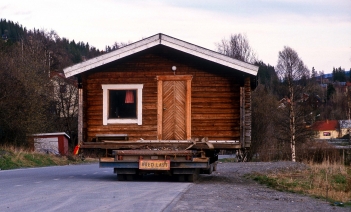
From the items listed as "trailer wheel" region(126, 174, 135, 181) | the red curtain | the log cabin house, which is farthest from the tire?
the red curtain

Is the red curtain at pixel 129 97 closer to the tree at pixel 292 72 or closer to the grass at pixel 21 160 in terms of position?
the grass at pixel 21 160

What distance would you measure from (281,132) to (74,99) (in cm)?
2748

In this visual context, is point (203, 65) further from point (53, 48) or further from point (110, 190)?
point (53, 48)

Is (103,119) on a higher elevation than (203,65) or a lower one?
lower

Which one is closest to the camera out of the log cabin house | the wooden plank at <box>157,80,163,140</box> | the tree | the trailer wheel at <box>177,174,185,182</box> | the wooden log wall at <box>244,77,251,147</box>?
the trailer wheel at <box>177,174,185,182</box>

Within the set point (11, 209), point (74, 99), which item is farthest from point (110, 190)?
point (74, 99)

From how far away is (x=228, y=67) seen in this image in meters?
21.2

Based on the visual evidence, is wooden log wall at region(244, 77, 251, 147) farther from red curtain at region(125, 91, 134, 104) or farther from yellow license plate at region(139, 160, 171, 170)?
red curtain at region(125, 91, 134, 104)

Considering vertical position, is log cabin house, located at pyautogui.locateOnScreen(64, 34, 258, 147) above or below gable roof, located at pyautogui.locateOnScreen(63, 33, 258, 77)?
below

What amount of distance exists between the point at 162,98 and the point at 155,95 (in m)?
0.27

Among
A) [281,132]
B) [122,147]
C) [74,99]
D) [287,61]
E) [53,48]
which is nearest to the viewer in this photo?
[122,147]

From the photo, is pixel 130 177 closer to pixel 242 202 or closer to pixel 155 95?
pixel 155 95

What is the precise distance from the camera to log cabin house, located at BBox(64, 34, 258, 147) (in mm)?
21344

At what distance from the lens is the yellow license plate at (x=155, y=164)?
19203mm
